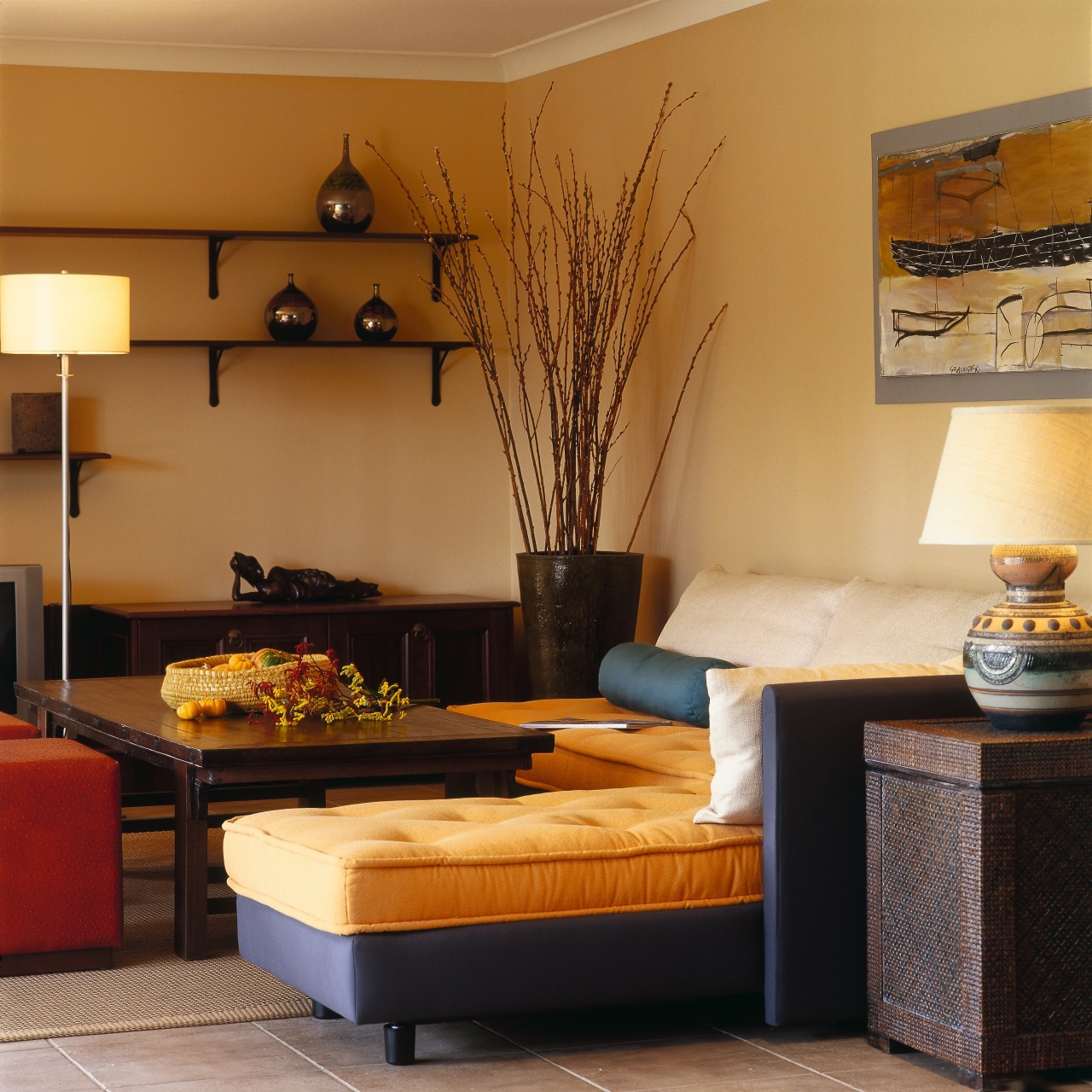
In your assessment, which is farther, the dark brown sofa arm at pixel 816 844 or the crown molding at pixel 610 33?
the crown molding at pixel 610 33

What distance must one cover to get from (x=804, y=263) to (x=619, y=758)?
1.73m

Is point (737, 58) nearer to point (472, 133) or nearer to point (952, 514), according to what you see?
point (472, 133)

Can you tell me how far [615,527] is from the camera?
6.34 meters

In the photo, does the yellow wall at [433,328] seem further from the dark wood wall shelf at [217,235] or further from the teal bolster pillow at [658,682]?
the teal bolster pillow at [658,682]

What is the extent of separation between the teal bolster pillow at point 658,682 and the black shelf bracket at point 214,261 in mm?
2200

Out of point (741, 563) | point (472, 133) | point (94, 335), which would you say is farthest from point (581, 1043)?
point (472, 133)

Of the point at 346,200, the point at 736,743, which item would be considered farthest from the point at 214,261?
the point at 736,743

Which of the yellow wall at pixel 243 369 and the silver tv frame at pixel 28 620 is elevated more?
the yellow wall at pixel 243 369

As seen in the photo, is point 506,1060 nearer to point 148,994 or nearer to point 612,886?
point 612,886

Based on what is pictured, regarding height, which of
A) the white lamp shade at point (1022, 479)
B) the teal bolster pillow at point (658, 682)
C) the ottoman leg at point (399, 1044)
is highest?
the white lamp shade at point (1022, 479)

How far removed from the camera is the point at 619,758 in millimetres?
4312

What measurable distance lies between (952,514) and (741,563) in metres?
2.44

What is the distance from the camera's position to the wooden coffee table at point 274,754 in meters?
3.69

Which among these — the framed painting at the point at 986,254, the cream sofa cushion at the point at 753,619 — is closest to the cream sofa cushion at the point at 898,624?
the cream sofa cushion at the point at 753,619
